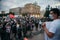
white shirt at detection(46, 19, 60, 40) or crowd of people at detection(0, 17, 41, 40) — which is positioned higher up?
white shirt at detection(46, 19, 60, 40)

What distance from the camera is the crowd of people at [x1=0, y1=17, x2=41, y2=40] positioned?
3.51m

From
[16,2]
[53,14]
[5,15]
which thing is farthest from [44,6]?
[53,14]

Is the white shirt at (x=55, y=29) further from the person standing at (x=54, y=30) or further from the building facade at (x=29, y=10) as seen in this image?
the building facade at (x=29, y=10)

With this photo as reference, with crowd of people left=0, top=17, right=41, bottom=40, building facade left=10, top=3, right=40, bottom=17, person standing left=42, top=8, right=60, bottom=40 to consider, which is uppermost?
building facade left=10, top=3, right=40, bottom=17

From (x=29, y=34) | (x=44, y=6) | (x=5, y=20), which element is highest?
(x=44, y=6)

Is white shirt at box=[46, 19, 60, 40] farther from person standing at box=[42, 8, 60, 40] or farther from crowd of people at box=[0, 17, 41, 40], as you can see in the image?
crowd of people at box=[0, 17, 41, 40]

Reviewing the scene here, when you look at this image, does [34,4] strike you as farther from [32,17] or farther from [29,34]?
[29,34]

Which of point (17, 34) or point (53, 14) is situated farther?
point (17, 34)

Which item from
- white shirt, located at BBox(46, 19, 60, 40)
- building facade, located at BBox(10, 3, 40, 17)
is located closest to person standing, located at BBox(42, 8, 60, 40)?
white shirt, located at BBox(46, 19, 60, 40)

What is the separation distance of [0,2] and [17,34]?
68 cm

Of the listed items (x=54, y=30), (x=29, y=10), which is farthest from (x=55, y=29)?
(x=29, y=10)

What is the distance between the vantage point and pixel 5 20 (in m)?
3.51

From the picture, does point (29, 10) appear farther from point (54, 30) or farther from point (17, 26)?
point (54, 30)

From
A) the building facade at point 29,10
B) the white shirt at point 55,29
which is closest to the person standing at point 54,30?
the white shirt at point 55,29
